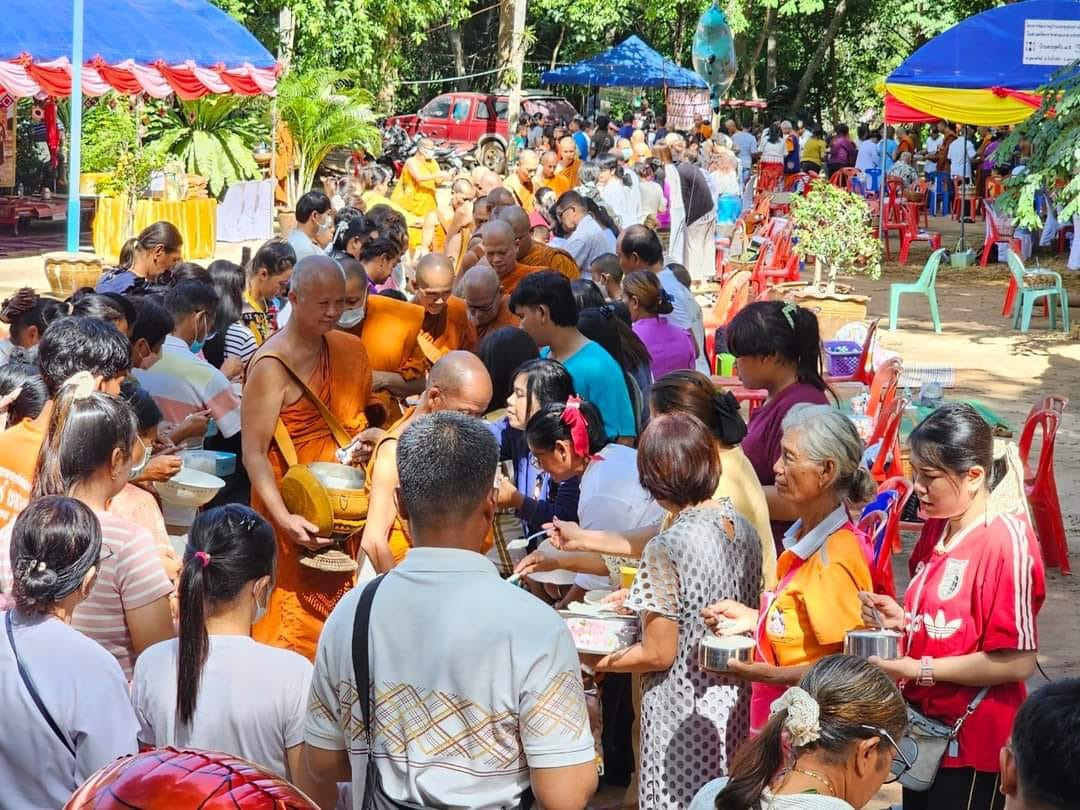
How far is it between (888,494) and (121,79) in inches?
622

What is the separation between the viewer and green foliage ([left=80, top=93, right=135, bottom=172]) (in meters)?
20.2

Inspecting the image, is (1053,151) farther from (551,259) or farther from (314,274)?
(314,274)

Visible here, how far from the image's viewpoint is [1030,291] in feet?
51.8

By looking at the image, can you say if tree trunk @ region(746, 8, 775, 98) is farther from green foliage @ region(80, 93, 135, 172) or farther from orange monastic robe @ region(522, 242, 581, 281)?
orange monastic robe @ region(522, 242, 581, 281)

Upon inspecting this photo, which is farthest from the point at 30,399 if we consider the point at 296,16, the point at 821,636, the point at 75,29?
the point at 296,16

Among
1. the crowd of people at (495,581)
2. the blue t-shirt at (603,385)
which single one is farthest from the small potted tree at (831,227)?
the blue t-shirt at (603,385)

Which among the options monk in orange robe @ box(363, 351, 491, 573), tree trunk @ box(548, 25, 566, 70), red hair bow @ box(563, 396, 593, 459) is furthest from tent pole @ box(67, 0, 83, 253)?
tree trunk @ box(548, 25, 566, 70)

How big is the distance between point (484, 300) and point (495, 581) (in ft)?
14.5

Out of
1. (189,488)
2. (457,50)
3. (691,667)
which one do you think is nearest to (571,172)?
(189,488)

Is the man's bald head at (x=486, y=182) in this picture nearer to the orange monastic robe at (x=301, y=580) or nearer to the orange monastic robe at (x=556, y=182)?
the orange monastic robe at (x=556, y=182)

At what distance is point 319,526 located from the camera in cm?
491

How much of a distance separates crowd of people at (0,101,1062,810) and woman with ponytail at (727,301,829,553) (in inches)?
0.5

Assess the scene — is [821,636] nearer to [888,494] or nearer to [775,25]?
[888,494]

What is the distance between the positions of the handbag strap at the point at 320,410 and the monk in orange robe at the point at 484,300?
1.67 m
